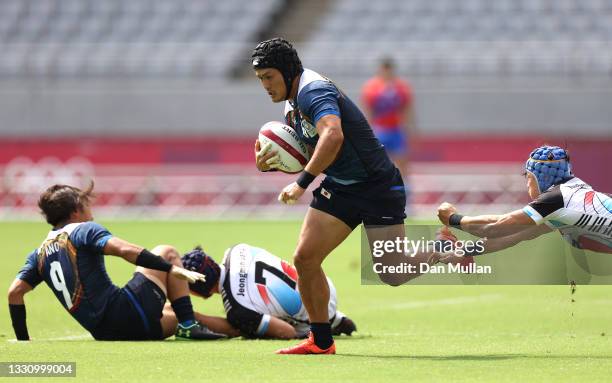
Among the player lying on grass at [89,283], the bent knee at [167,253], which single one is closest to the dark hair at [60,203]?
the player lying on grass at [89,283]

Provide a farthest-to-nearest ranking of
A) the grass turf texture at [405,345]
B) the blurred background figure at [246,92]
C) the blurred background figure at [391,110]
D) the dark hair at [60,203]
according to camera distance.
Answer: the blurred background figure at [246,92], the blurred background figure at [391,110], the dark hair at [60,203], the grass turf texture at [405,345]

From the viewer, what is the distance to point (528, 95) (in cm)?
2650

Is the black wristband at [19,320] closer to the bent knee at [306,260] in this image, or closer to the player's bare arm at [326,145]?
the bent knee at [306,260]

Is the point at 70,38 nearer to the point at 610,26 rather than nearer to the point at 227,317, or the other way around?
the point at 610,26

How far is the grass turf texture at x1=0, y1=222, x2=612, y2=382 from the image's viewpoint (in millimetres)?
6691

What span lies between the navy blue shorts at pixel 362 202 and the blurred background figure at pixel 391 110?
485 inches

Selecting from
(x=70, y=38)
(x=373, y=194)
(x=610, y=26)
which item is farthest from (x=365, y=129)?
(x=70, y=38)

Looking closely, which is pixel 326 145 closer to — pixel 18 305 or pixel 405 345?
pixel 405 345

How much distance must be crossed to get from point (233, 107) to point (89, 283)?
19.3 meters

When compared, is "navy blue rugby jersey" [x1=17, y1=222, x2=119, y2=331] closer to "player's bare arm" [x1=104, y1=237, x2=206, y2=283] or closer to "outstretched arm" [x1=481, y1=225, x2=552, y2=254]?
"player's bare arm" [x1=104, y1=237, x2=206, y2=283]

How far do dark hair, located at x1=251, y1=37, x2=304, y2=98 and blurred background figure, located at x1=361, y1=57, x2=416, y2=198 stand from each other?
1245 cm

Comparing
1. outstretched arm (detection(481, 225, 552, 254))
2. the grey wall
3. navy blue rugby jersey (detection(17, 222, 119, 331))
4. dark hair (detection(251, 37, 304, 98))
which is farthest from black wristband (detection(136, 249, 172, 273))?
the grey wall

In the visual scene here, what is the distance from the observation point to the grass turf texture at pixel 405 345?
22.0ft

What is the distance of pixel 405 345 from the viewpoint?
8320 millimetres
